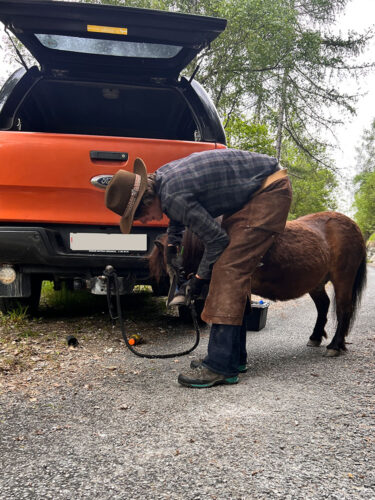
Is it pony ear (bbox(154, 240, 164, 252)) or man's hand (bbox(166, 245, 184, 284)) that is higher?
pony ear (bbox(154, 240, 164, 252))

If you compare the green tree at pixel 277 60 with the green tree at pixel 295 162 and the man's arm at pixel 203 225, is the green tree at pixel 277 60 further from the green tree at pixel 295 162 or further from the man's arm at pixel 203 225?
the man's arm at pixel 203 225

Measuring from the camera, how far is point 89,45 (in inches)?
146

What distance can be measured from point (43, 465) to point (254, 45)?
44.0 feet

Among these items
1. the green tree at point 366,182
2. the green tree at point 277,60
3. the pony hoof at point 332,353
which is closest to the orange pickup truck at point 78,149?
the pony hoof at point 332,353

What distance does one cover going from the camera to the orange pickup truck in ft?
10.9

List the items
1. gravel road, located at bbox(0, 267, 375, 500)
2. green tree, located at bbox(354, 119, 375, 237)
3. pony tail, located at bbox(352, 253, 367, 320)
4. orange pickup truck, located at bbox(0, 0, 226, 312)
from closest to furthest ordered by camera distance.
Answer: gravel road, located at bbox(0, 267, 375, 500) < orange pickup truck, located at bbox(0, 0, 226, 312) < pony tail, located at bbox(352, 253, 367, 320) < green tree, located at bbox(354, 119, 375, 237)

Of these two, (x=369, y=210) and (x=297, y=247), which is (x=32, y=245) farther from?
(x=369, y=210)

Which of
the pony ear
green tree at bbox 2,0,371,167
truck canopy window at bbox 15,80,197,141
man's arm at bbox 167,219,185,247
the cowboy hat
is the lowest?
the pony ear

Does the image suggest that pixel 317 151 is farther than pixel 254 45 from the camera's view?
Yes

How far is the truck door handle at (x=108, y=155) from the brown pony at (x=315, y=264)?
36.1 inches

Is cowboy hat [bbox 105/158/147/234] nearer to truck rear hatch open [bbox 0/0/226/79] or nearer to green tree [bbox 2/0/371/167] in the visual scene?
truck rear hatch open [bbox 0/0/226/79]

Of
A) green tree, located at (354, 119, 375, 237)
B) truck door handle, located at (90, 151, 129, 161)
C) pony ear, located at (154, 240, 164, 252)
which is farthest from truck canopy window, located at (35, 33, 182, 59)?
green tree, located at (354, 119, 375, 237)

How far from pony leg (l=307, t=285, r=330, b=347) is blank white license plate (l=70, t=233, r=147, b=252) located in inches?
67.1

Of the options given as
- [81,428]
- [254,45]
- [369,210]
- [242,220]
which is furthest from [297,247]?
[369,210]
